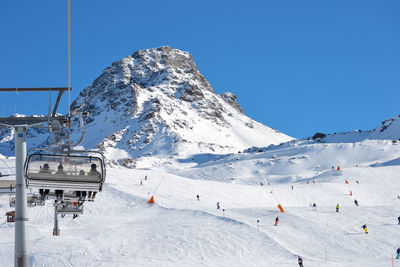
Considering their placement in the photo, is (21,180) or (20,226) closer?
(20,226)

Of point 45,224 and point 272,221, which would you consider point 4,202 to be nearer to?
point 45,224

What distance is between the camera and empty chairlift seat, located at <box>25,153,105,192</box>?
10.7 meters

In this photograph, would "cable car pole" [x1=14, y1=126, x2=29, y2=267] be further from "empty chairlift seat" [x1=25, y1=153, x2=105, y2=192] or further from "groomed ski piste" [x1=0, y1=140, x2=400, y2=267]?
"groomed ski piste" [x1=0, y1=140, x2=400, y2=267]

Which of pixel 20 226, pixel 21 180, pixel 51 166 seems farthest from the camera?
pixel 51 166

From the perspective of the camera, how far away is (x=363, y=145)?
374ft

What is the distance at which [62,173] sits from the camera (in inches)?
441

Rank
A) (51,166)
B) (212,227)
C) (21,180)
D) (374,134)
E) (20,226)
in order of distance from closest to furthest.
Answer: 1. (20,226)
2. (21,180)
3. (51,166)
4. (212,227)
5. (374,134)

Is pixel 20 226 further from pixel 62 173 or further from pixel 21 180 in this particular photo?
pixel 62 173

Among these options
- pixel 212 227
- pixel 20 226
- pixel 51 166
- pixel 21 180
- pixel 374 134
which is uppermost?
pixel 374 134

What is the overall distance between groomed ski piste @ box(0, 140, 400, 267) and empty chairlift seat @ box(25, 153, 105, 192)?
20.9 metres

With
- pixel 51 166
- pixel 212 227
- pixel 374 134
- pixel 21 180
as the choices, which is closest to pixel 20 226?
pixel 21 180

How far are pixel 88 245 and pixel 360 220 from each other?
23.1m

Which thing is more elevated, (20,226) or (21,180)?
(21,180)

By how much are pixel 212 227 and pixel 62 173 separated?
29.4 meters
